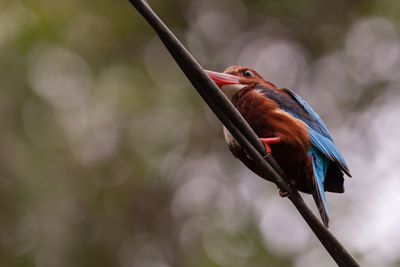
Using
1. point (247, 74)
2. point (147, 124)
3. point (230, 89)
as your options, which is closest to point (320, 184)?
point (230, 89)

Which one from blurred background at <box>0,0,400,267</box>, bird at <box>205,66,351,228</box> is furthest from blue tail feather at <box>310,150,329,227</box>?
blurred background at <box>0,0,400,267</box>

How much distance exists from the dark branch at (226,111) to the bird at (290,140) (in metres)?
0.67

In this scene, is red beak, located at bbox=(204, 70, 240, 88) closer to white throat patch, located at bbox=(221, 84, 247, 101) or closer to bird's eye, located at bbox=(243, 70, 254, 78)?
white throat patch, located at bbox=(221, 84, 247, 101)

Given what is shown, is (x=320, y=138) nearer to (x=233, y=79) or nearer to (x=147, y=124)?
(x=233, y=79)

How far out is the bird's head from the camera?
3289 millimetres

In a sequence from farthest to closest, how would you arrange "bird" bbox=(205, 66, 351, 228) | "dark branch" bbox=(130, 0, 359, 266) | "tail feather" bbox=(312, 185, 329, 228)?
"bird" bbox=(205, 66, 351, 228) < "tail feather" bbox=(312, 185, 329, 228) < "dark branch" bbox=(130, 0, 359, 266)

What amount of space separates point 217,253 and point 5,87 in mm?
2968

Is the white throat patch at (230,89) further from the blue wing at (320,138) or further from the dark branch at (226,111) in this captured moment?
the dark branch at (226,111)

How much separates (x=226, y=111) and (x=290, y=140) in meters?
0.96

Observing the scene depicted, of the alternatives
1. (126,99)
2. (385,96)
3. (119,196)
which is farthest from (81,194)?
(385,96)

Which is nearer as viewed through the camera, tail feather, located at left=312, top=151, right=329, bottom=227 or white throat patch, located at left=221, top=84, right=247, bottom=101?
tail feather, located at left=312, top=151, right=329, bottom=227

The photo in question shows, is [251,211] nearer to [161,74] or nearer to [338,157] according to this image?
[161,74]

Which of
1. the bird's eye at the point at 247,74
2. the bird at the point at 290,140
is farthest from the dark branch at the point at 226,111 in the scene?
the bird's eye at the point at 247,74

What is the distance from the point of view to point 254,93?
3.19 m
